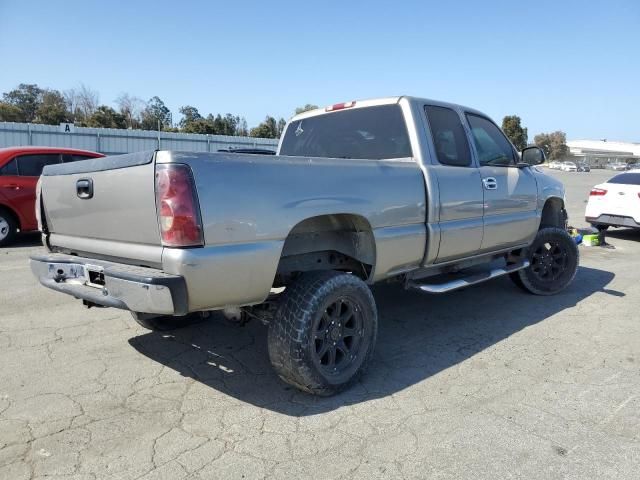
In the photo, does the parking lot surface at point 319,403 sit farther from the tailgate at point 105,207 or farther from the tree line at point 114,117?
the tree line at point 114,117

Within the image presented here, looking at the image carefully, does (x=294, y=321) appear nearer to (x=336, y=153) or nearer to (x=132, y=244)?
(x=132, y=244)

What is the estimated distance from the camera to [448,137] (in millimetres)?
4379

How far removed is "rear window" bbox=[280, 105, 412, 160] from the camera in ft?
13.7

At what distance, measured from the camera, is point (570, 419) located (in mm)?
2934

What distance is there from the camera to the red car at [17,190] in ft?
26.3

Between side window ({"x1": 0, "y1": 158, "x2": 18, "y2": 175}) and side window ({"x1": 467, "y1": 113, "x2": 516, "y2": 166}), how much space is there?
7.42 meters

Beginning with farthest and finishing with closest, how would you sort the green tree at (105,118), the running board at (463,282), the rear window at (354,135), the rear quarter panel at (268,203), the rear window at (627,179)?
1. the green tree at (105,118)
2. the rear window at (627,179)
3. the rear window at (354,135)
4. the running board at (463,282)
5. the rear quarter panel at (268,203)

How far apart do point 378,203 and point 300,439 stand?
1.65m

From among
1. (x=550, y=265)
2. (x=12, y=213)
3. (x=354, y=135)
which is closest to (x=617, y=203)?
(x=550, y=265)

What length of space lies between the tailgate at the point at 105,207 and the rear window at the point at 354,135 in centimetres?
221

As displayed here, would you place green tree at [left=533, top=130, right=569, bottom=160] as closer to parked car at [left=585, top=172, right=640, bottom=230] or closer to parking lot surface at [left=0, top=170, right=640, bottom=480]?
parked car at [left=585, top=172, right=640, bottom=230]

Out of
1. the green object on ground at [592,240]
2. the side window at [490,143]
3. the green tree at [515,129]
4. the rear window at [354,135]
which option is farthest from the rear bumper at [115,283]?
the green tree at [515,129]

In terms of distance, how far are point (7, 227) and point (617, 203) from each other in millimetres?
11529

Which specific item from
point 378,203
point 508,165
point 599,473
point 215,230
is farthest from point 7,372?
point 508,165
